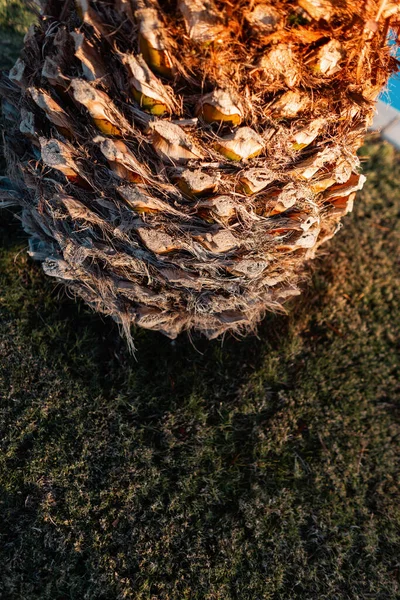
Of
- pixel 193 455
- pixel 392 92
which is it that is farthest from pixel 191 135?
pixel 193 455

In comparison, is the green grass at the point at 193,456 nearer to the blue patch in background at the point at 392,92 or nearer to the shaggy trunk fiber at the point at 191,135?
the shaggy trunk fiber at the point at 191,135

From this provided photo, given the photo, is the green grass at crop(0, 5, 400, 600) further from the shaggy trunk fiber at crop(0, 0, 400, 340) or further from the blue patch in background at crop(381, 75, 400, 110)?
the blue patch in background at crop(381, 75, 400, 110)

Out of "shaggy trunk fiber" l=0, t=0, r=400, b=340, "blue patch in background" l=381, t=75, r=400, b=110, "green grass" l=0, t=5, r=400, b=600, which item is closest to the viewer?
"shaggy trunk fiber" l=0, t=0, r=400, b=340

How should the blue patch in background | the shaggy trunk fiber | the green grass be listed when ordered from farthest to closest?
the green grass → the blue patch in background → the shaggy trunk fiber

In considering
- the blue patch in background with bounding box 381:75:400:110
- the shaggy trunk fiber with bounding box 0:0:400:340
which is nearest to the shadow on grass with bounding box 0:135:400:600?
the shaggy trunk fiber with bounding box 0:0:400:340

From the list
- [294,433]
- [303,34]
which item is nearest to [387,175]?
[294,433]

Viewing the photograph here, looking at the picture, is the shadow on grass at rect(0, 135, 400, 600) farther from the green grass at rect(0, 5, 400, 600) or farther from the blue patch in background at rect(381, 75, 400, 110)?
the blue patch in background at rect(381, 75, 400, 110)

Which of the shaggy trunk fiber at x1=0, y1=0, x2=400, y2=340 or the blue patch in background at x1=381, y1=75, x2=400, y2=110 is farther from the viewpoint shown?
the blue patch in background at x1=381, y1=75, x2=400, y2=110

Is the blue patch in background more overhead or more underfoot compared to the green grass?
more overhead
